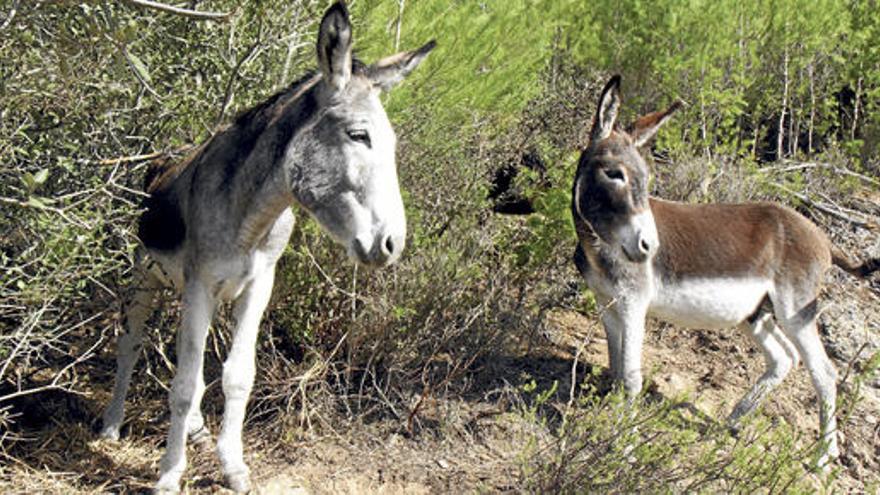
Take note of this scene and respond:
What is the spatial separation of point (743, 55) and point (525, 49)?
2.86m

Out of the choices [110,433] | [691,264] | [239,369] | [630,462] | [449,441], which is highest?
[239,369]

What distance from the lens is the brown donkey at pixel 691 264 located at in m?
5.86

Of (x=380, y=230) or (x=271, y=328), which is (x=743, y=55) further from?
(x=380, y=230)

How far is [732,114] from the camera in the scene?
8.36 m

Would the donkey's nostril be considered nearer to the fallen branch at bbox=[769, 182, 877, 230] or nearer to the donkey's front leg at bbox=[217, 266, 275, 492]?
the donkey's front leg at bbox=[217, 266, 275, 492]

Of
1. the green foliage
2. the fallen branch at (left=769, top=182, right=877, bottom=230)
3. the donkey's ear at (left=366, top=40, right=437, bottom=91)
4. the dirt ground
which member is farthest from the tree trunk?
the donkey's ear at (left=366, top=40, right=437, bottom=91)

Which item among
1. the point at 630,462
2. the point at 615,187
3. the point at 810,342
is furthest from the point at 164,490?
the point at 810,342

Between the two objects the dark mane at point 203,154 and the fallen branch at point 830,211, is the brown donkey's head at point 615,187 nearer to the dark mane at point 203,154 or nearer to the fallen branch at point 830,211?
the dark mane at point 203,154

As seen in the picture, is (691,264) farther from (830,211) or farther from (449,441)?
(830,211)

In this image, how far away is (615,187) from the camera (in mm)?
5816

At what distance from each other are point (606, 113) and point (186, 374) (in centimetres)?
281

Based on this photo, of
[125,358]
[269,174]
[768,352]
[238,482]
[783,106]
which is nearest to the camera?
[269,174]

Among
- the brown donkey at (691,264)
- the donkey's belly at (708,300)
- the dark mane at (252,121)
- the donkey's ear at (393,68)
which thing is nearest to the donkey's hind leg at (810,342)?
the brown donkey at (691,264)

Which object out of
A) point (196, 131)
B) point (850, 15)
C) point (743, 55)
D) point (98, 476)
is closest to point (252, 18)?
point (196, 131)
